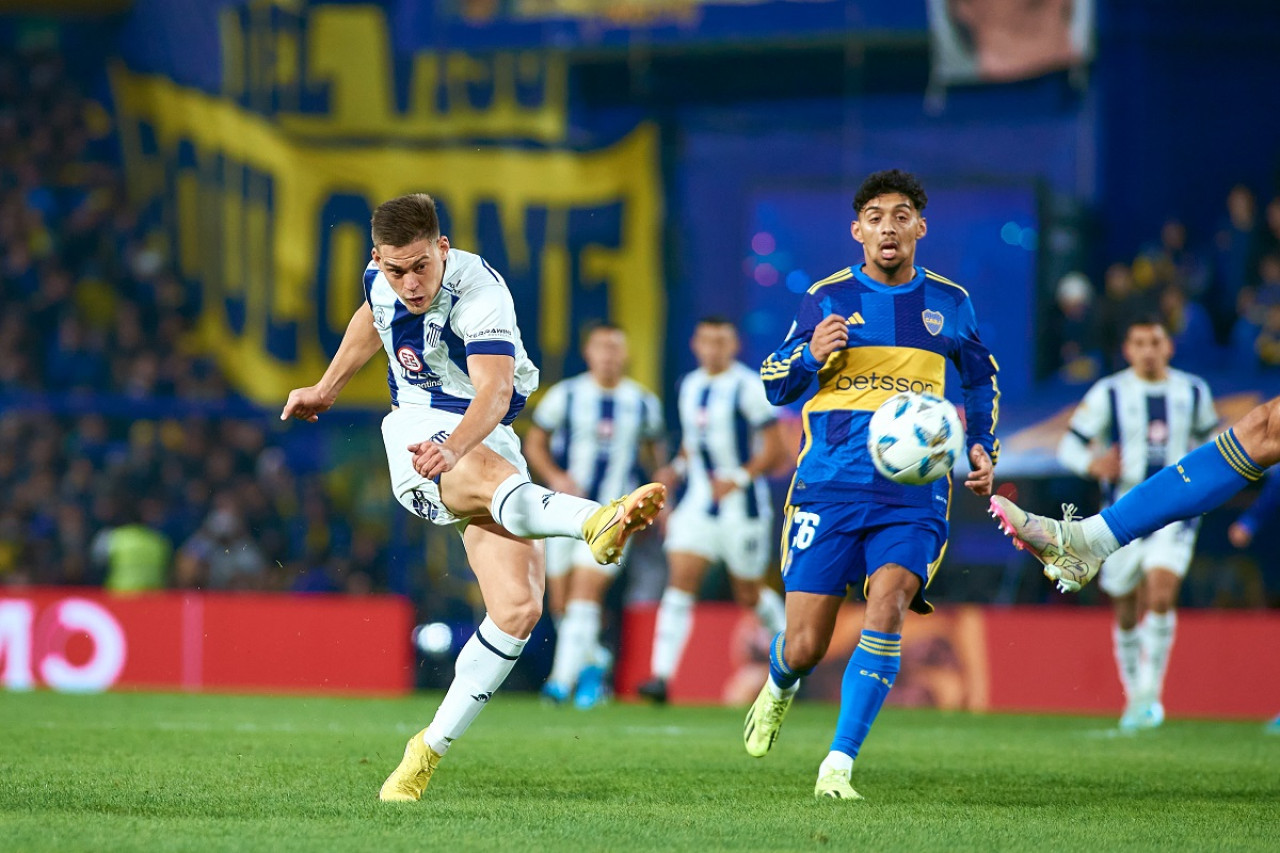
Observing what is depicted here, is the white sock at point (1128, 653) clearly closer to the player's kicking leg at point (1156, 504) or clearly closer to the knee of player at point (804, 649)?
the knee of player at point (804, 649)

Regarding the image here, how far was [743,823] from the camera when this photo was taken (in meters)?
5.09

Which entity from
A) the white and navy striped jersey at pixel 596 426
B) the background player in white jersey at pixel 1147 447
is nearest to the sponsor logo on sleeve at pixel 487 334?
the background player in white jersey at pixel 1147 447

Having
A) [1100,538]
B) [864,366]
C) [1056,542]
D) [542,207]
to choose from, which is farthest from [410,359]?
[542,207]

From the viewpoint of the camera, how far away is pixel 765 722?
21.4 feet

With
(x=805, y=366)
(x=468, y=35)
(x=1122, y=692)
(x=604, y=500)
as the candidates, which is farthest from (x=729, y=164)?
(x=805, y=366)

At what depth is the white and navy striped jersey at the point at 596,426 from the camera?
11742 millimetres

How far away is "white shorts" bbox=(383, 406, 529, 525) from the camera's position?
18.8 feet

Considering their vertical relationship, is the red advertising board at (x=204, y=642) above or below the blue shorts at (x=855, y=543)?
below

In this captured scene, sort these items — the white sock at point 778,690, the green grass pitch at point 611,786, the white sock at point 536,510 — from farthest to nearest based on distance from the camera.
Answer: the white sock at point 778,690
the white sock at point 536,510
the green grass pitch at point 611,786

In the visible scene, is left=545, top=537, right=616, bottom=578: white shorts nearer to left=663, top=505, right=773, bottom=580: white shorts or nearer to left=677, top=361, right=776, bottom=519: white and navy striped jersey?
left=663, top=505, right=773, bottom=580: white shorts

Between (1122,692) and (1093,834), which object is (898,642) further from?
(1122,692)

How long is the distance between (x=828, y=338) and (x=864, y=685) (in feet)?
3.91

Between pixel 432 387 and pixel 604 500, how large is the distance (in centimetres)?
583

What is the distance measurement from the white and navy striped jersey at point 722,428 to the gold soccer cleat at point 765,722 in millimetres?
4728
